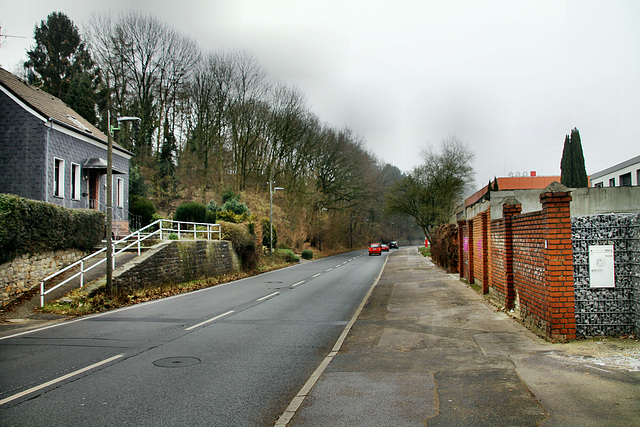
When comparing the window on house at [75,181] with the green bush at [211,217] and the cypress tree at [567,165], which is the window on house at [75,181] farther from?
the cypress tree at [567,165]

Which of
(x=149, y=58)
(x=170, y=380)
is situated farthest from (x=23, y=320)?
(x=149, y=58)

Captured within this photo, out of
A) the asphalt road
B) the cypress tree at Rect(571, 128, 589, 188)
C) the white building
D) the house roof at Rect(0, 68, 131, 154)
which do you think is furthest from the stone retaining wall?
the white building

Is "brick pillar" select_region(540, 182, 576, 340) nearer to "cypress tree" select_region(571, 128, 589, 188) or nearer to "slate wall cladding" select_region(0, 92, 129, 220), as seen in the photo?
"slate wall cladding" select_region(0, 92, 129, 220)

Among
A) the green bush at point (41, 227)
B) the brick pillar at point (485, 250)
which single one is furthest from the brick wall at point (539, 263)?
the green bush at point (41, 227)

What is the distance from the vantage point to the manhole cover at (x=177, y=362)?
7312mm

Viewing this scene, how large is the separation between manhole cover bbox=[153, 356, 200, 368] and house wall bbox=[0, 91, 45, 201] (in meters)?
17.6

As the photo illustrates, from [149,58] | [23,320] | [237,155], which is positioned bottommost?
[23,320]

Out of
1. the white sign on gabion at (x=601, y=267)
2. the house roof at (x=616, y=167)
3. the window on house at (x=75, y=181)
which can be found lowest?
the white sign on gabion at (x=601, y=267)

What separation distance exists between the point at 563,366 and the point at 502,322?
378cm

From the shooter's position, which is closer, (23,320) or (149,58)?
(23,320)

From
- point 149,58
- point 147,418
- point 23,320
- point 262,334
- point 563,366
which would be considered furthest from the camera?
point 149,58

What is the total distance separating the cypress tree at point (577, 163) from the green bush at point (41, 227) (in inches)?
1421

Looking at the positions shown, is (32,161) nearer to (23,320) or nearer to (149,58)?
(23,320)

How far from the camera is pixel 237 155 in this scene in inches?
1955
